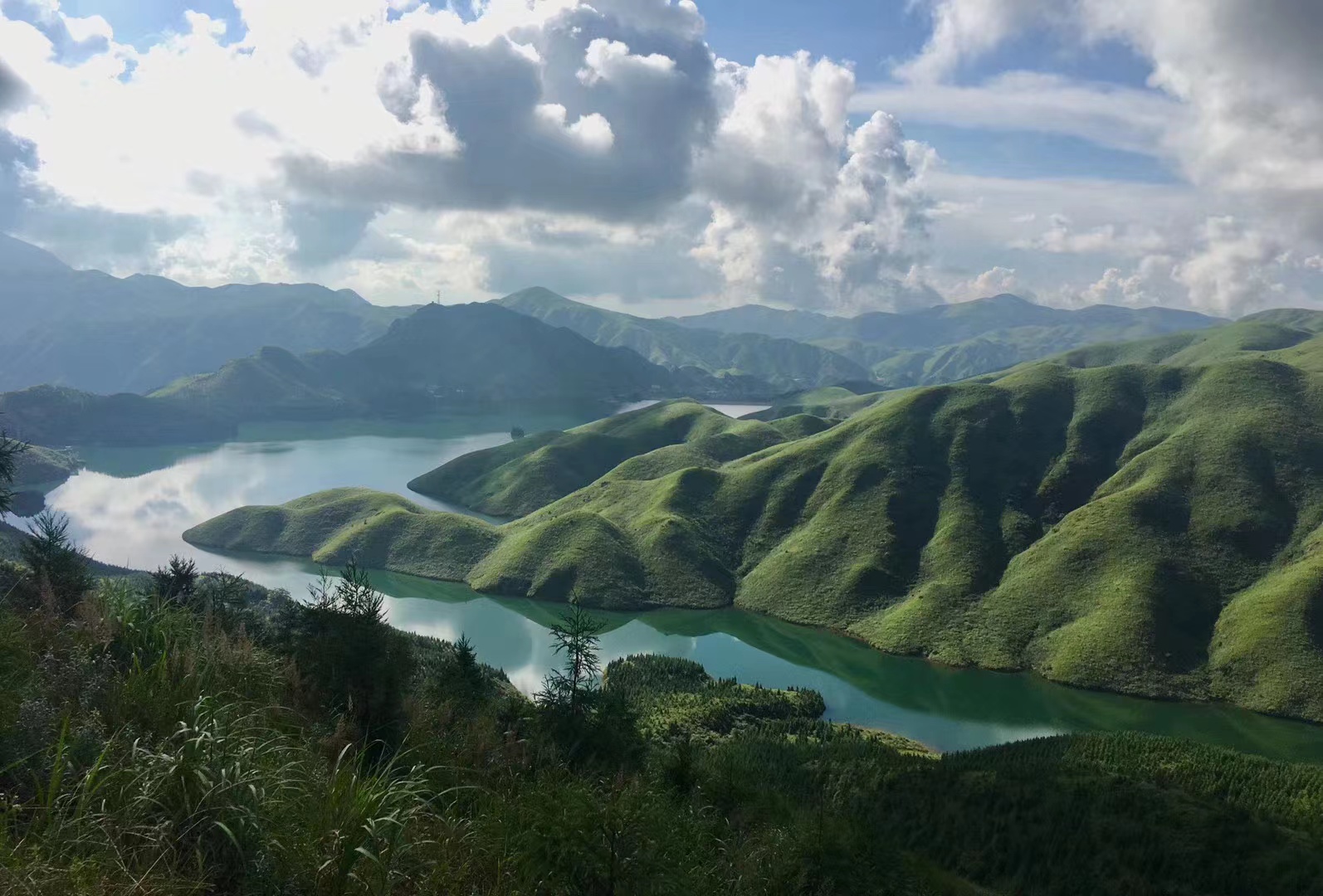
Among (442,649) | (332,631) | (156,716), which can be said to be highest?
(156,716)

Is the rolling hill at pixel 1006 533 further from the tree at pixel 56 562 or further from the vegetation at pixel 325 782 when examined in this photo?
the tree at pixel 56 562

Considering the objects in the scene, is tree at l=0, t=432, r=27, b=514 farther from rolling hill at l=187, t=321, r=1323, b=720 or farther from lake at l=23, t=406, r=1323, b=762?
rolling hill at l=187, t=321, r=1323, b=720

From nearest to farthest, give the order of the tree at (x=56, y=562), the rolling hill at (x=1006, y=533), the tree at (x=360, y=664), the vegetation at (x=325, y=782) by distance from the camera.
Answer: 1. the vegetation at (x=325, y=782)
2. the tree at (x=360, y=664)
3. the tree at (x=56, y=562)
4. the rolling hill at (x=1006, y=533)

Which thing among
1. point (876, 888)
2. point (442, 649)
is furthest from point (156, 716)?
point (442, 649)

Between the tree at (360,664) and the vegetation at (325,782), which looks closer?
the vegetation at (325,782)

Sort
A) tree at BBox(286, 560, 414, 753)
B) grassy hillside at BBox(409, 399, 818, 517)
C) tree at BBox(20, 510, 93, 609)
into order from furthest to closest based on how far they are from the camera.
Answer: grassy hillside at BBox(409, 399, 818, 517), tree at BBox(20, 510, 93, 609), tree at BBox(286, 560, 414, 753)

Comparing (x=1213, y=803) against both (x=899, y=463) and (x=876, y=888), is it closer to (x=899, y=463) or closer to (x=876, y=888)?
(x=876, y=888)

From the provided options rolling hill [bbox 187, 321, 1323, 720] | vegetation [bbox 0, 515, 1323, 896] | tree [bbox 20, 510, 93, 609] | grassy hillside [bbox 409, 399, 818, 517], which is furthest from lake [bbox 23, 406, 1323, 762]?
grassy hillside [bbox 409, 399, 818, 517]

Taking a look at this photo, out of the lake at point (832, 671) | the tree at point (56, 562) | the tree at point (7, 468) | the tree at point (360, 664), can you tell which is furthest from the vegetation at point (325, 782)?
the lake at point (832, 671)
